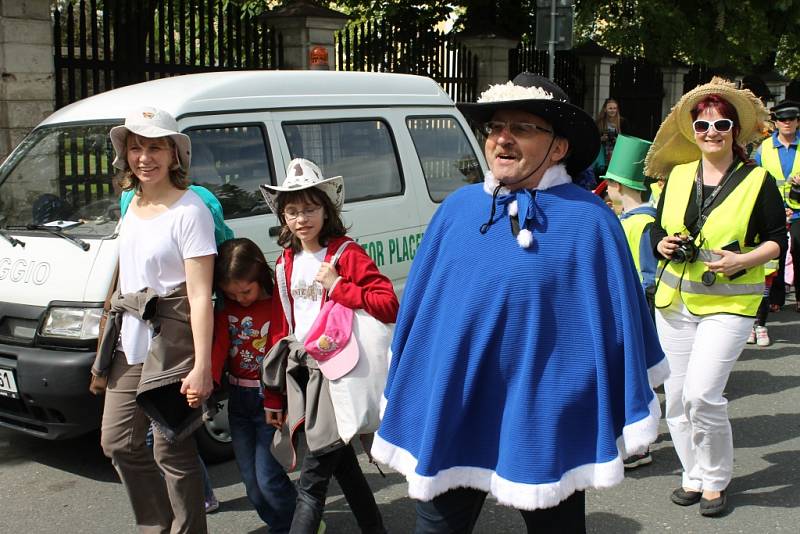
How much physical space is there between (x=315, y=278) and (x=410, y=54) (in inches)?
401

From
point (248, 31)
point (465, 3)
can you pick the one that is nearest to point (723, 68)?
point (465, 3)

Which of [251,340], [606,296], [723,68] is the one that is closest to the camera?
[606,296]

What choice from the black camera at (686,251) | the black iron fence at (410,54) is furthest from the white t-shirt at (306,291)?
the black iron fence at (410,54)

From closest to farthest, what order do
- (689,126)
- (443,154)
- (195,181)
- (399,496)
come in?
(689,126) < (399,496) < (195,181) < (443,154)

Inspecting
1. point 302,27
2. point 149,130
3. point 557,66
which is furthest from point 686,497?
point 557,66

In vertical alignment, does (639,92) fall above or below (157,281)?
above

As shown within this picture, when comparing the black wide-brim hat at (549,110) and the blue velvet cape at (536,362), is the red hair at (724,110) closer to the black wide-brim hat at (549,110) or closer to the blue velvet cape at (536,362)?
the black wide-brim hat at (549,110)

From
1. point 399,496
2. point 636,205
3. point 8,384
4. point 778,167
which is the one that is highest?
point 778,167

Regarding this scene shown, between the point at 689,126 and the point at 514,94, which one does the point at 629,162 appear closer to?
the point at 689,126

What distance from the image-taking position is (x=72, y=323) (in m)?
4.57

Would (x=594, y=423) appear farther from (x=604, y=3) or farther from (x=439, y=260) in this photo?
(x=604, y=3)

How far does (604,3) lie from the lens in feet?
53.7

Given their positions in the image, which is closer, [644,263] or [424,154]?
[644,263]

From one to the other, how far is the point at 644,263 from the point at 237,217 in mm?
2218
